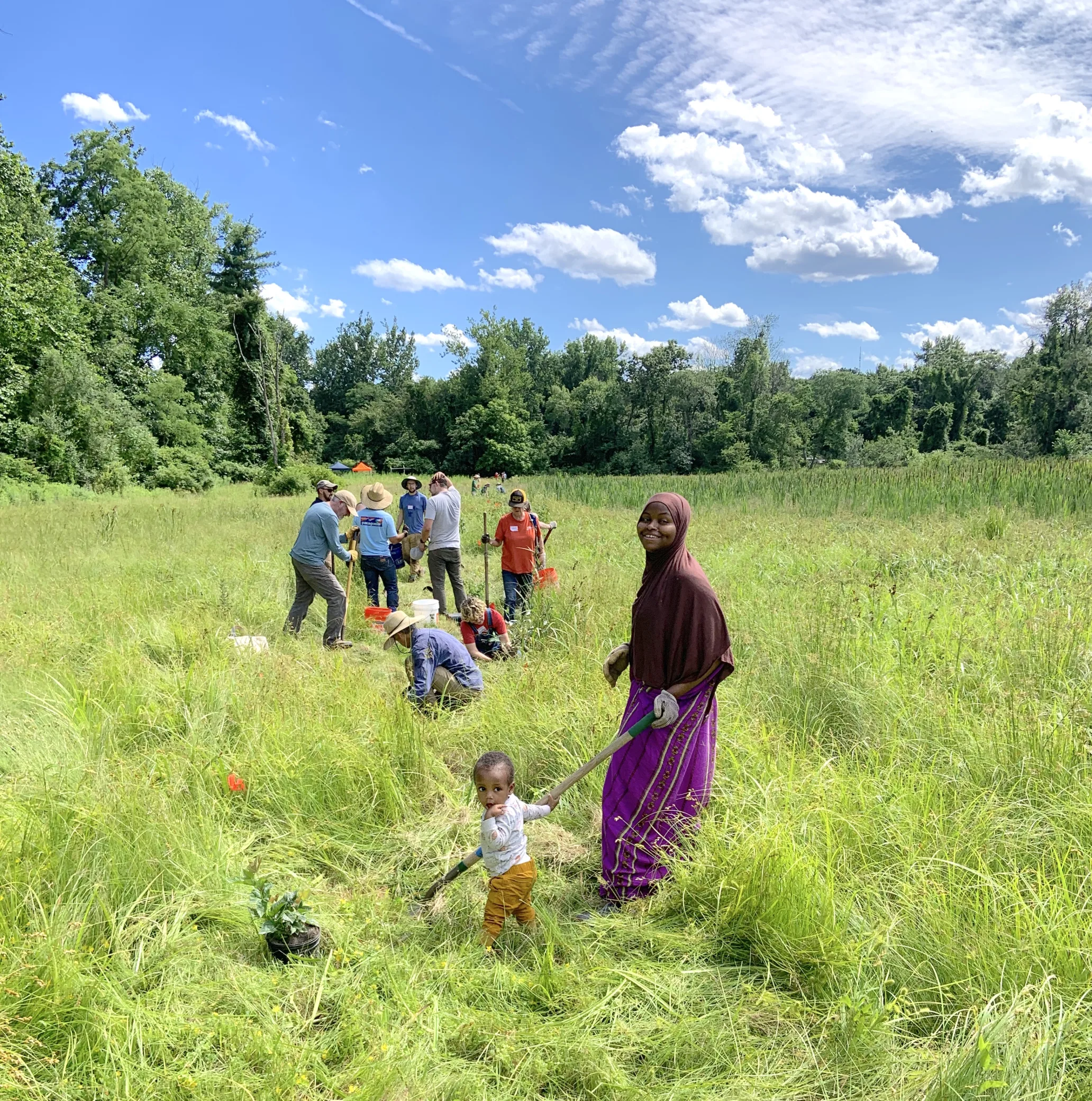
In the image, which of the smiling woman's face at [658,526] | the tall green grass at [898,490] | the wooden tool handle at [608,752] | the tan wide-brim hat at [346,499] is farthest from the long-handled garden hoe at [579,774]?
the tall green grass at [898,490]

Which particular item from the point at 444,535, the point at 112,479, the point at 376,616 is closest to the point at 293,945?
the point at 376,616

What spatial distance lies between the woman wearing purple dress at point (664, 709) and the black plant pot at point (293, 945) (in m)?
1.14

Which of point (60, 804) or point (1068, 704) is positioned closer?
point (60, 804)

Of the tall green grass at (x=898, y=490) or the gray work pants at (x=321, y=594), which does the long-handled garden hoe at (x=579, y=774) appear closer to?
the gray work pants at (x=321, y=594)

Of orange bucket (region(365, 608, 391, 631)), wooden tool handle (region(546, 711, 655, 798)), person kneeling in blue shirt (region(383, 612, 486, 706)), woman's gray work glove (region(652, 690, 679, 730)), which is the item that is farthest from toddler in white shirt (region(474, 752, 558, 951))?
orange bucket (region(365, 608, 391, 631))

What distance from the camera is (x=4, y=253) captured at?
17672 mm

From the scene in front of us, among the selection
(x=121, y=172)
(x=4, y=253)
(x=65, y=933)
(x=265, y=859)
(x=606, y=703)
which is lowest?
(x=265, y=859)

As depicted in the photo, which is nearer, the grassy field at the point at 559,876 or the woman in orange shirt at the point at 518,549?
the grassy field at the point at 559,876

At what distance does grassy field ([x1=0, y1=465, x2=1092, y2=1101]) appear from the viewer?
1900mm

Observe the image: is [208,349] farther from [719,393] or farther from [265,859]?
[265,859]

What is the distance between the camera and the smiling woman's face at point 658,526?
2.56m

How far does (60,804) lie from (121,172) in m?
38.8

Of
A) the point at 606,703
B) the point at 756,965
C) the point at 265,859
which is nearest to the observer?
the point at 756,965

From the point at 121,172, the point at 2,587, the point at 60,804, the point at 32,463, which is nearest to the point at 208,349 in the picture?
the point at 121,172
